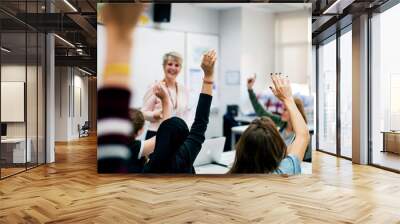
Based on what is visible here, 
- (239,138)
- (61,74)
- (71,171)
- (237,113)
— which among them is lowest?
(71,171)

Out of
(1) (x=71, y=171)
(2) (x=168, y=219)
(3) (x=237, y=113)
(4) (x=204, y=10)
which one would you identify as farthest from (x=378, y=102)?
(1) (x=71, y=171)

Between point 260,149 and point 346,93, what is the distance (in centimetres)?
349

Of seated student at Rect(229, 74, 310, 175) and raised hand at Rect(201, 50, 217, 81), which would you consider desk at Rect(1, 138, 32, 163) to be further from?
seated student at Rect(229, 74, 310, 175)

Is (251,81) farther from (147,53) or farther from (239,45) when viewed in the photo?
(147,53)

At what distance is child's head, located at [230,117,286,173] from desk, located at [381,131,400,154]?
7.05 feet

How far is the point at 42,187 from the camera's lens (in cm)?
505

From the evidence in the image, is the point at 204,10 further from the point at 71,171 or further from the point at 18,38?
the point at 71,171

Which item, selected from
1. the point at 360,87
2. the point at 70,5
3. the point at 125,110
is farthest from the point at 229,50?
Answer: the point at 360,87

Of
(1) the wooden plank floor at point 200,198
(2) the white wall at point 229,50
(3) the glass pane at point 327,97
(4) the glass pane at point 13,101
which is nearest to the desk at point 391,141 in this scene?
(1) the wooden plank floor at point 200,198

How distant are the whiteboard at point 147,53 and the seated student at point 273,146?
1.27 m

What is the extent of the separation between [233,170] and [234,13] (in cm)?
224

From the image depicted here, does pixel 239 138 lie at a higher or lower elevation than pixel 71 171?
higher

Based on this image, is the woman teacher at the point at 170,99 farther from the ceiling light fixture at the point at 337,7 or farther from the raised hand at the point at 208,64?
the ceiling light fixture at the point at 337,7

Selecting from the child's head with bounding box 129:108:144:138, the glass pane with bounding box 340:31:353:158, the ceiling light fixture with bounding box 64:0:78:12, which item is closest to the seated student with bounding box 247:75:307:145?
the child's head with bounding box 129:108:144:138
